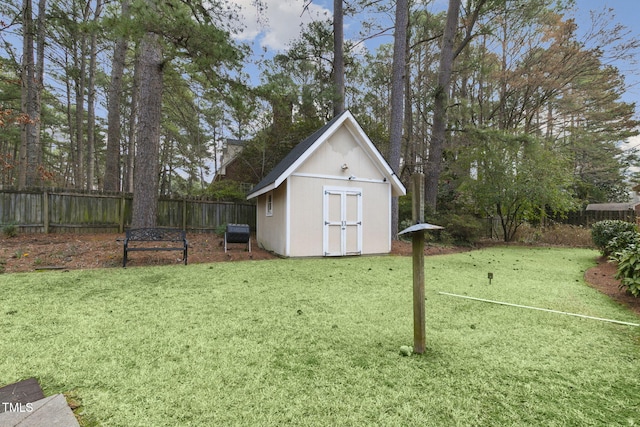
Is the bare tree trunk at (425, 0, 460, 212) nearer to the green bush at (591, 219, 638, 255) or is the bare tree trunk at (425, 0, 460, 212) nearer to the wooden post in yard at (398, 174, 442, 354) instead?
the green bush at (591, 219, 638, 255)

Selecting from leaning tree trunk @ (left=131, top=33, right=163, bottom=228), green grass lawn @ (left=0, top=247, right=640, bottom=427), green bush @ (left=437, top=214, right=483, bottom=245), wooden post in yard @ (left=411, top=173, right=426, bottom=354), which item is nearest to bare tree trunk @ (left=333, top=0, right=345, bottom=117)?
green bush @ (left=437, top=214, right=483, bottom=245)

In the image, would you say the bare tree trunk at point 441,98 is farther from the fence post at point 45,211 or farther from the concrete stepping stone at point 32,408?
the fence post at point 45,211

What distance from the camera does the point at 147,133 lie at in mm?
8734

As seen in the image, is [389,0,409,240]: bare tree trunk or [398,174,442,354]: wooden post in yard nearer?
[398,174,442,354]: wooden post in yard

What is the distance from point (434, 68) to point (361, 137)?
1174 centimetres

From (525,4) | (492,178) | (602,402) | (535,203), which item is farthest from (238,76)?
(525,4)

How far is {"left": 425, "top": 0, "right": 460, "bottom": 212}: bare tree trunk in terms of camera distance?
42.7ft

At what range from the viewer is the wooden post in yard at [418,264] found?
7.25ft

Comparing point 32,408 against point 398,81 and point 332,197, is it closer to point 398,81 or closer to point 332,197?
point 332,197

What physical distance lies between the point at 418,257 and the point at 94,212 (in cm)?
1205

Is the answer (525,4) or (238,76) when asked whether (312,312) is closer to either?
(238,76)

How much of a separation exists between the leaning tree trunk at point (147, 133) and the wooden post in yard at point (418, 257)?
29.3ft

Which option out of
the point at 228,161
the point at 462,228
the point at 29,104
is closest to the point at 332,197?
the point at 462,228

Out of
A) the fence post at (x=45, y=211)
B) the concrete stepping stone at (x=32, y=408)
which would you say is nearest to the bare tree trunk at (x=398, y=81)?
the concrete stepping stone at (x=32, y=408)
